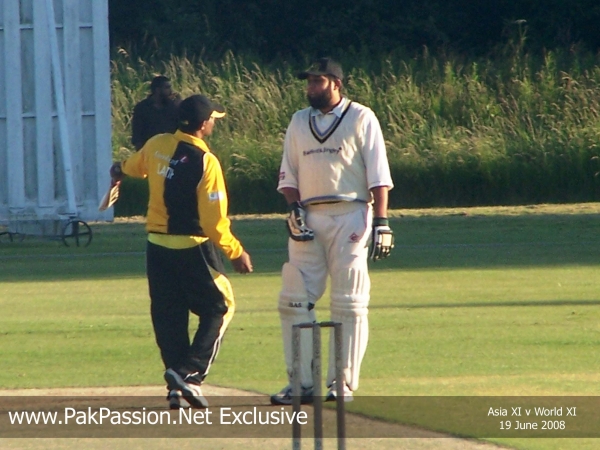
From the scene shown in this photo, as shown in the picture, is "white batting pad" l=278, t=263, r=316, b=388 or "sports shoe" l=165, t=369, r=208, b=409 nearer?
"sports shoe" l=165, t=369, r=208, b=409

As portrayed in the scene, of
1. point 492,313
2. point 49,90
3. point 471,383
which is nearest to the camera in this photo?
point 471,383

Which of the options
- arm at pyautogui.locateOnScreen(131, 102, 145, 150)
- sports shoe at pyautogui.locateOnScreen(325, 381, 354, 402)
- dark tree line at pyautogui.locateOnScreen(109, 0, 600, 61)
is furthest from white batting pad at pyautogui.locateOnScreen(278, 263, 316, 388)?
dark tree line at pyautogui.locateOnScreen(109, 0, 600, 61)

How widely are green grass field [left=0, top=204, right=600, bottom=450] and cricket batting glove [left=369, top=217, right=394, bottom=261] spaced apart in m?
0.79

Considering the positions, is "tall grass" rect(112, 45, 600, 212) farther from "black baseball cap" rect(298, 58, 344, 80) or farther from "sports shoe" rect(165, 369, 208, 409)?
"sports shoe" rect(165, 369, 208, 409)

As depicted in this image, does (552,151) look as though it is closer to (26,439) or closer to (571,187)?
(571,187)

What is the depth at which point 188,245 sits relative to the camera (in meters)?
7.55

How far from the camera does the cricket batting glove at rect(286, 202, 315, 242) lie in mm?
7613

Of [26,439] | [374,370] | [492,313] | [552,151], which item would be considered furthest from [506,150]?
[26,439]

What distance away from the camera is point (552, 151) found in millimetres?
26875

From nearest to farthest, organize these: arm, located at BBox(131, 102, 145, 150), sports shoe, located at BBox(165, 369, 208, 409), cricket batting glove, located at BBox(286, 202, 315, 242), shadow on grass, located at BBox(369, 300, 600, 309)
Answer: sports shoe, located at BBox(165, 369, 208, 409)
cricket batting glove, located at BBox(286, 202, 315, 242)
shadow on grass, located at BBox(369, 300, 600, 309)
arm, located at BBox(131, 102, 145, 150)

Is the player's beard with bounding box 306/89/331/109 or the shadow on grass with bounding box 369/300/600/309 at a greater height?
the player's beard with bounding box 306/89/331/109

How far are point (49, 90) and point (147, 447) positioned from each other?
49.7ft

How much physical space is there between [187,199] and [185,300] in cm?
55

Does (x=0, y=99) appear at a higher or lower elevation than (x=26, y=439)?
higher
